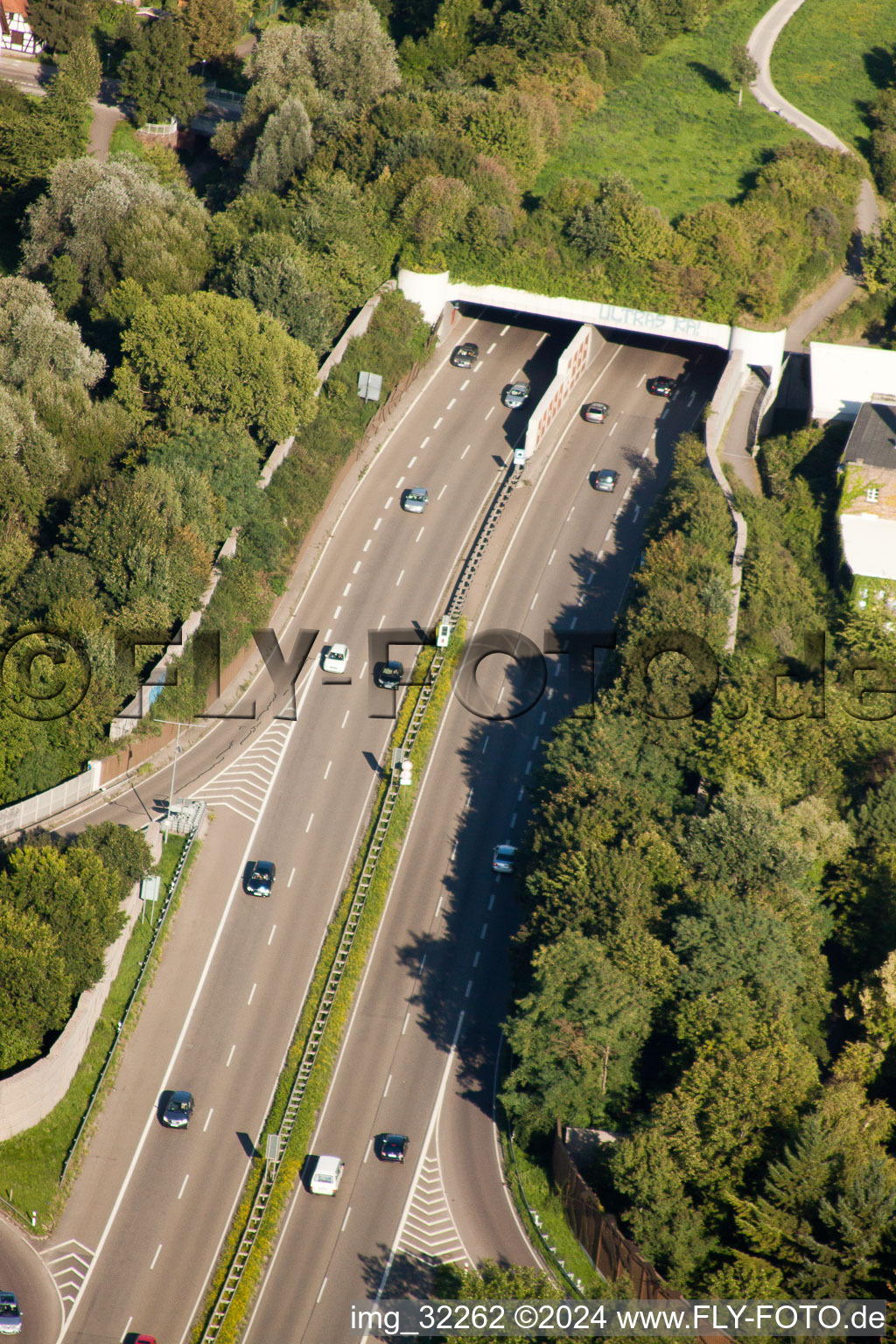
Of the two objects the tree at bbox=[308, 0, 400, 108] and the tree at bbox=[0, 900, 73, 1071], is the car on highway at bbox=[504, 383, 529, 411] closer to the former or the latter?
the tree at bbox=[308, 0, 400, 108]

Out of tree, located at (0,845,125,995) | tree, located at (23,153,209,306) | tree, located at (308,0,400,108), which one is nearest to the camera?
tree, located at (0,845,125,995)

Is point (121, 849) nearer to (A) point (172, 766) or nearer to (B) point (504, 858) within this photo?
(A) point (172, 766)

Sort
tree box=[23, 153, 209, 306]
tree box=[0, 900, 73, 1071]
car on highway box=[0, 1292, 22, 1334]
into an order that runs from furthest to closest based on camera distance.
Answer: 1. tree box=[23, 153, 209, 306]
2. tree box=[0, 900, 73, 1071]
3. car on highway box=[0, 1292, 22, 1334]

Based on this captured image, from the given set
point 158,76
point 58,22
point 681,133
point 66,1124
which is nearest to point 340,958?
point 66,1124

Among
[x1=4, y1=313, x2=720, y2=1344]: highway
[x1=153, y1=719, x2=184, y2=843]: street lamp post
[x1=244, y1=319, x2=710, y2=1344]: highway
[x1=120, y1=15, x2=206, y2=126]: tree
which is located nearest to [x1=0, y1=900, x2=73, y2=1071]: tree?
[x1=4, y1=313, x2=720, y2=1344]: highway

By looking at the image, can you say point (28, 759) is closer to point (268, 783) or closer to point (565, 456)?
point (268, 783)

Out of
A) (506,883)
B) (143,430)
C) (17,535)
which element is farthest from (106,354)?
(506,883)
